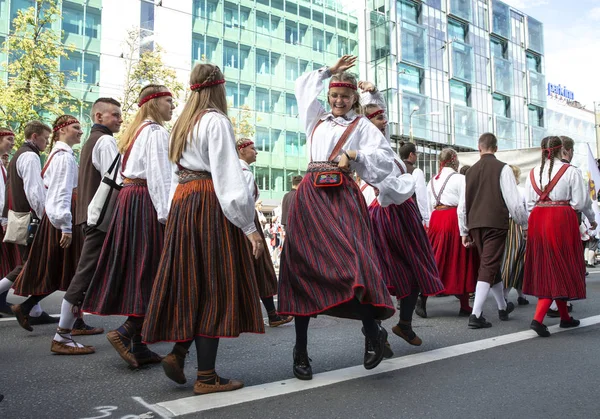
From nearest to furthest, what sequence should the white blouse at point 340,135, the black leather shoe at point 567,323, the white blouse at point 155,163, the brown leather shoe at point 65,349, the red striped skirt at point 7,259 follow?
the white blouse at point 340,135 < the white blouse at point 155,163 < the brown leather shoe at point 65,349 < the black leather shoe at point 567,323 < the red striped skirt at point 7,259

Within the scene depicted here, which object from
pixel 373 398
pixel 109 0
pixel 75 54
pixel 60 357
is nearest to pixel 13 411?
pixel 60 357

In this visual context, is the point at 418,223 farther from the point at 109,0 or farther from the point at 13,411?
the point at 109,0

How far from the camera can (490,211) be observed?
6.08 meters

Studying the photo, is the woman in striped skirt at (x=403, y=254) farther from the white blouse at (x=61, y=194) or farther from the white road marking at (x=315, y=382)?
the white blouse at (x=61, y=194)

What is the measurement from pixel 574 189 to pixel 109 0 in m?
31.5

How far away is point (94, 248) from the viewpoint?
14.7 feet

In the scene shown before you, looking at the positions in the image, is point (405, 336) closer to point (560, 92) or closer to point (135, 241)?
point (135, 241)

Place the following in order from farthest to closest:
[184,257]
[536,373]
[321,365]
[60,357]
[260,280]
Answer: [260,280], [60,357], [321,365], [536,373], [184,257]

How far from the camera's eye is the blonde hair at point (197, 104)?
3.38m

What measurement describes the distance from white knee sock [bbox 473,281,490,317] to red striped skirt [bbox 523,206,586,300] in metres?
0.41

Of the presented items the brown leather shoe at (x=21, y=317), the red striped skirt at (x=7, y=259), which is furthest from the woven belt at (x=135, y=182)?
the red striped skirt at (x=7, y=259)

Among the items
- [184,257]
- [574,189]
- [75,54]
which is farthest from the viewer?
[75,54]

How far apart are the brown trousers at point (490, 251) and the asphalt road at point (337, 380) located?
2.42 feet

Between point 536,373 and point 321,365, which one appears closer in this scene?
point 536,373
